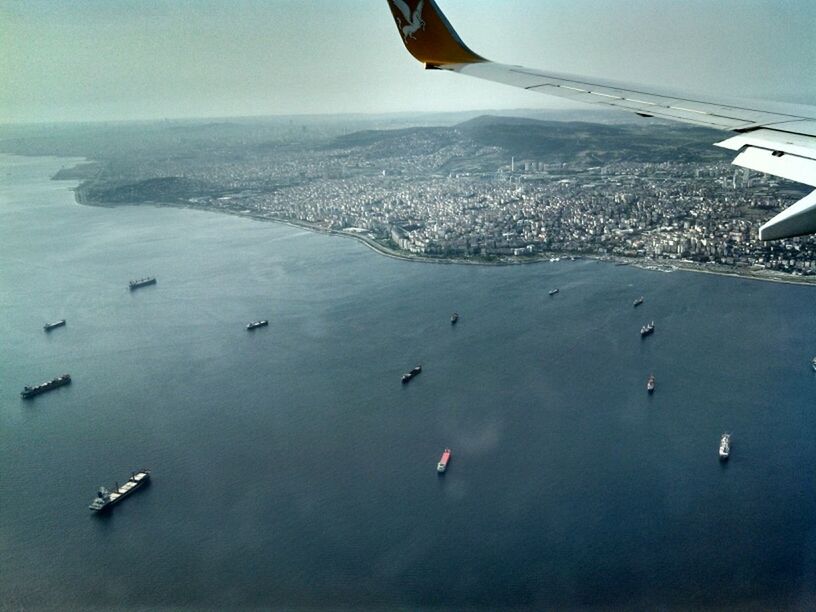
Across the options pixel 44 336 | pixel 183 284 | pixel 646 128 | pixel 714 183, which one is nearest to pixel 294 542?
pixel 44 336

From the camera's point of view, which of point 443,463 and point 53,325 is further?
point 53,325

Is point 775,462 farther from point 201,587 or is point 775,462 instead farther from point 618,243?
point 618,243

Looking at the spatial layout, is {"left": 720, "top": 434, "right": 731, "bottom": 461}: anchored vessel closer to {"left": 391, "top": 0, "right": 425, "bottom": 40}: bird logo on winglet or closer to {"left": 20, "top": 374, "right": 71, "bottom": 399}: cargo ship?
{"left": 391, "top": 0, "right": 425, "bottom": 40}: bird logo on winglet

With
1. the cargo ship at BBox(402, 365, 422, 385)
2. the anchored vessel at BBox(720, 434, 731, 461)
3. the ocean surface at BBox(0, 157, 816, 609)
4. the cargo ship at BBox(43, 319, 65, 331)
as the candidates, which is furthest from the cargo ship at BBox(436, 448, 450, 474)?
the cargo ship at BBox(43, 319, 65, 331)

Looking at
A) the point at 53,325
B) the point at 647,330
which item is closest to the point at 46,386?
the point at 53,325

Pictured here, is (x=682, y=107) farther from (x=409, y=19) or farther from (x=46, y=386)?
(x=46, y=386)

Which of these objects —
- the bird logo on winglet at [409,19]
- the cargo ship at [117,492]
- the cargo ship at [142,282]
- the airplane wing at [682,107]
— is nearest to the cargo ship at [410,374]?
the cargo ship at [117,492]

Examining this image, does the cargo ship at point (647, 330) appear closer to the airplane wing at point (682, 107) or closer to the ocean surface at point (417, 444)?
the ocean surface at point (417, 444)
